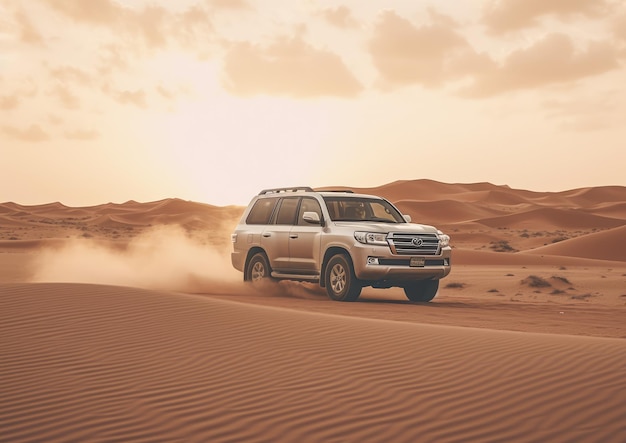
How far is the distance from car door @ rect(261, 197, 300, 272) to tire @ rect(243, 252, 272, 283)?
0.20 metres

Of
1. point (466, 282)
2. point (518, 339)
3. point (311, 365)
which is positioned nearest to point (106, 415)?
point (311, 365)

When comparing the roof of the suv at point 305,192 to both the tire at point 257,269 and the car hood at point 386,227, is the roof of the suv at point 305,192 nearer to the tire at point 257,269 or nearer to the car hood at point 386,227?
the car hood at point 386,227

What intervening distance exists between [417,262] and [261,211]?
11.8 ft

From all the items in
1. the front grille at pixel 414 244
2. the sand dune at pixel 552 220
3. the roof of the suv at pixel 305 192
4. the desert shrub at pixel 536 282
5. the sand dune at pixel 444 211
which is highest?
the sand dune at pixel 444 211

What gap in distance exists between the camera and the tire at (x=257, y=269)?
16672mm

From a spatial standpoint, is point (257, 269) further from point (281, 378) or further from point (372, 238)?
point (281, 378)

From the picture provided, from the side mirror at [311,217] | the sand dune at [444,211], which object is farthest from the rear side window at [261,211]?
the sand dune at [444,211]

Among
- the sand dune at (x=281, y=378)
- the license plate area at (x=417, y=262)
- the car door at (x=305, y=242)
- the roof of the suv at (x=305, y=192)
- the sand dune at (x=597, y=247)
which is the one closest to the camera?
the sand dune at (x=281, y=378)

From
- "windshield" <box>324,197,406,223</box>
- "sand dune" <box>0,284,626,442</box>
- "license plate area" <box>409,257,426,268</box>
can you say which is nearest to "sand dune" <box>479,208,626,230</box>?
"windshield" <box>324,197,406,223</box>

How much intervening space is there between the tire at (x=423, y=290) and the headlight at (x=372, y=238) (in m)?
2.03

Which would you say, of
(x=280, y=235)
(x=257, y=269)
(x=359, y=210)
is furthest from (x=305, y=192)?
(x=257, y=269)

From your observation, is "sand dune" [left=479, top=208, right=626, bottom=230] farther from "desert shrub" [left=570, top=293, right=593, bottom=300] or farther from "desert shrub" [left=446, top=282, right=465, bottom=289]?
"desert shrub" [left=570, top=293, right=593, bottom=300]

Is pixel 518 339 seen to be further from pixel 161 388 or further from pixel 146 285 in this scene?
pixel 146 285

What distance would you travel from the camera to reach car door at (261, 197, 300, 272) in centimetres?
1611
